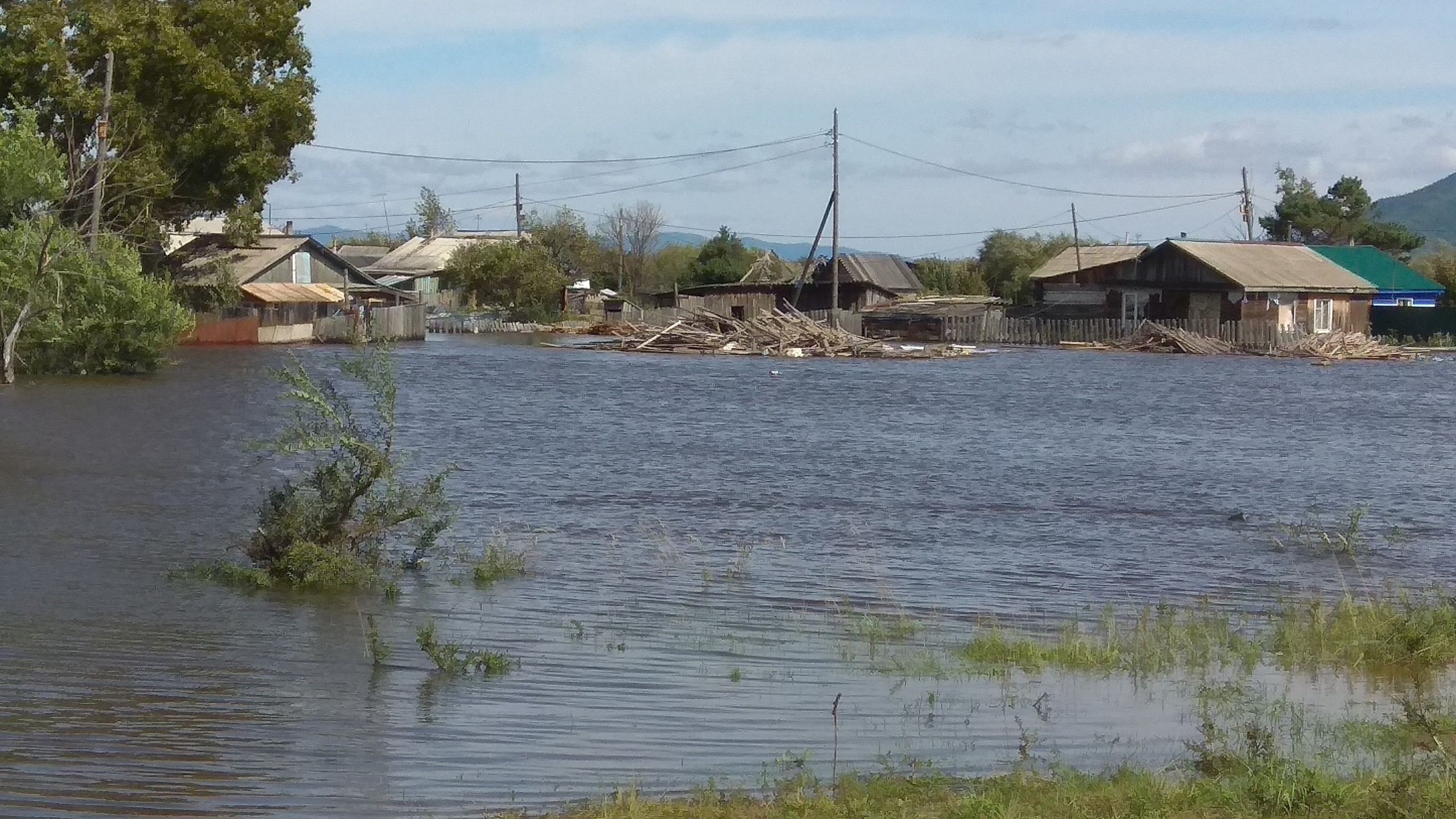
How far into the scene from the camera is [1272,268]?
69.9 m

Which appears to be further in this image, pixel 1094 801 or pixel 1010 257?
pixel 1010 257

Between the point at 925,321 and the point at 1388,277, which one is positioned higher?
the point at 1388,277

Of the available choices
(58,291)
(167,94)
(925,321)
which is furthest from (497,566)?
(925,321)

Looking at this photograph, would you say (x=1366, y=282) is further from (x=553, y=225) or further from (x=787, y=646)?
(x=787, y=646)

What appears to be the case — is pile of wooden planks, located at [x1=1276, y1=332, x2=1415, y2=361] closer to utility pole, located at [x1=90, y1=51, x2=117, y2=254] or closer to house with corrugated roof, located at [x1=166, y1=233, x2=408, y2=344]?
house with corrugated roof, located at [x1=166, y1=233, x2=408, y2=344]

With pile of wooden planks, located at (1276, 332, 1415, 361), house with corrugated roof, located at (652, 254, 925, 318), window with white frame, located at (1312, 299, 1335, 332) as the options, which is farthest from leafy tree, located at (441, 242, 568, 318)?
pile of wooden planks, located at (1276, 332, 1415, 361)

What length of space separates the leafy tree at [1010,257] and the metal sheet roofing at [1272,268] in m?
24.9

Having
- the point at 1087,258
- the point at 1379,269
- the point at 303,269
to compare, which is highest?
the point at 1087,258

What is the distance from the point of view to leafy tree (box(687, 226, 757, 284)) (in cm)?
9769

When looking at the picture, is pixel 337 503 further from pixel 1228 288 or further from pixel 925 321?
pixel 925 321

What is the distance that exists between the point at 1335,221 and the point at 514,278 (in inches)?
2011

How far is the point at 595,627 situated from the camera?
12.4 meters

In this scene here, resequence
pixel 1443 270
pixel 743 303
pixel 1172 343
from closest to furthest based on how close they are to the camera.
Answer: pixel 1172 343 → pixel 743 303 → pixel 1443 270

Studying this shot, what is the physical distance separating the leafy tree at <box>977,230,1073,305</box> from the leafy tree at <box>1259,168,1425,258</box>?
539 inches
